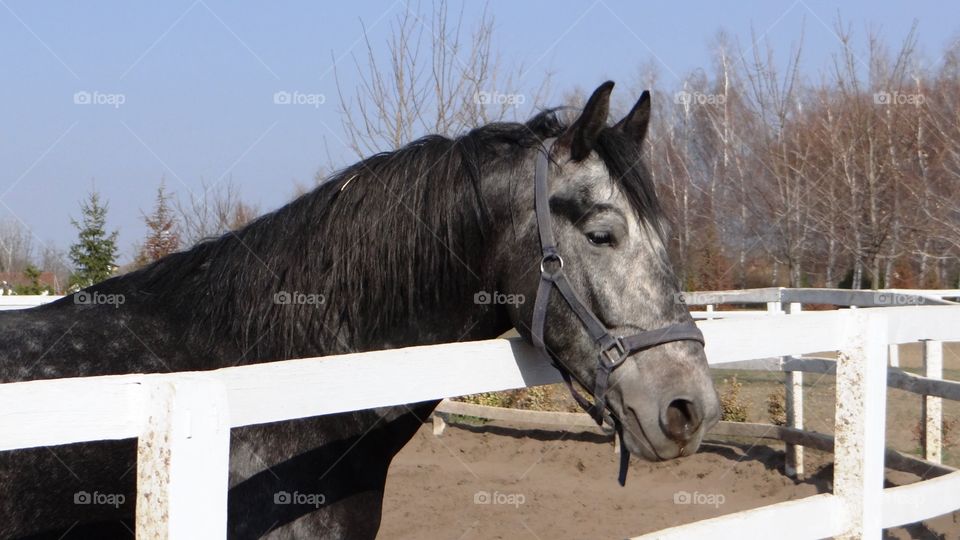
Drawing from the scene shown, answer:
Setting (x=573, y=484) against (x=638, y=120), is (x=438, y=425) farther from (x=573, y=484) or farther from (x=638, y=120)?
(x=638, y=120)

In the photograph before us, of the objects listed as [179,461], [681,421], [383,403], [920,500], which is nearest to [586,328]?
[681,421]

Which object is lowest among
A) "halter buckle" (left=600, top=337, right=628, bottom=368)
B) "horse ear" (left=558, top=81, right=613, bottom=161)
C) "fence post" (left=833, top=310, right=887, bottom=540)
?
"fence post" (left=833, top=310, right=887, bottom=540)

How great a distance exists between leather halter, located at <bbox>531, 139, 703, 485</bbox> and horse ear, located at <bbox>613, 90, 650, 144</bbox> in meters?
0.32

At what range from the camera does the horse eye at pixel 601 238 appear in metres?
2.70

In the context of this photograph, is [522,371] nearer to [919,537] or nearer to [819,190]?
[919,537]

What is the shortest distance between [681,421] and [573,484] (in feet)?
16.5

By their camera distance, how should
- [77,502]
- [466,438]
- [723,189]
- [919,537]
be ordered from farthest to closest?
[723,189] < [466,438] < [919,537] < [77,502]

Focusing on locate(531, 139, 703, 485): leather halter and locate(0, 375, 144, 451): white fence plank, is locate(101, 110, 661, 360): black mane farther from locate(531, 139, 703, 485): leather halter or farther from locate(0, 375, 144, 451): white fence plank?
locate(0, 375, 144, 451): white fence plank

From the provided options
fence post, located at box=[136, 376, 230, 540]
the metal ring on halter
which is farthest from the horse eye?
fence post, located at box=[136, 376, 230, 540]

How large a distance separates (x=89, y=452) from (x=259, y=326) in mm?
642

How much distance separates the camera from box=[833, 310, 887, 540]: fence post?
303 centimetres

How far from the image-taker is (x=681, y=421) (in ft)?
8.16

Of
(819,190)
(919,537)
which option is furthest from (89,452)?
(819,190)

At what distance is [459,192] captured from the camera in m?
3.02
